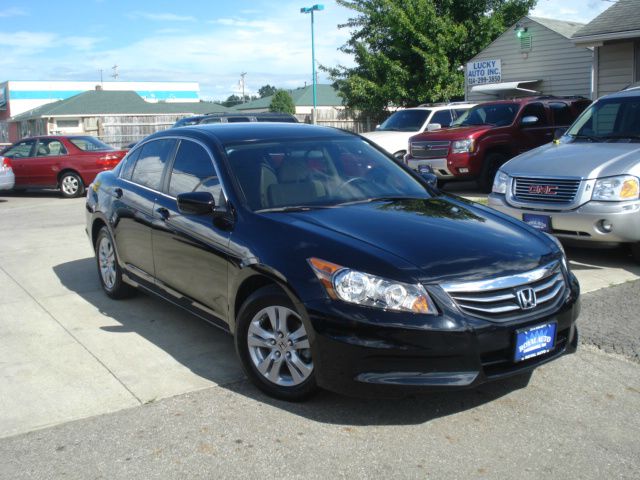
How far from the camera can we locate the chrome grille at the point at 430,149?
1352cm

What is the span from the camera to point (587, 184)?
745 centimetres

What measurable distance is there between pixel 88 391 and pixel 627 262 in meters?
5.86

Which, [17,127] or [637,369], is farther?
[17,127]

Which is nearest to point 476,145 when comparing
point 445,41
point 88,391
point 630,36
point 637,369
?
point 630,36

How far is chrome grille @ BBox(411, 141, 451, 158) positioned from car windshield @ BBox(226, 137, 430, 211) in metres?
8.02

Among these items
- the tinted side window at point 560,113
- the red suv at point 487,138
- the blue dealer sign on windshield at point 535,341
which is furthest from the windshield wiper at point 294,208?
the tinted side window at point 560,113

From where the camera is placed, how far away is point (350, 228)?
14.4 ft

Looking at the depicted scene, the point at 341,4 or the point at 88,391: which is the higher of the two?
the point at 341,4

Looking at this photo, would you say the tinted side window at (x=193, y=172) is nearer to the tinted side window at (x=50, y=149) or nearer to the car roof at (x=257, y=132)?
the car roof at (x=257, y=132)

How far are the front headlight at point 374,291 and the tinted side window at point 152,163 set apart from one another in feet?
8.02

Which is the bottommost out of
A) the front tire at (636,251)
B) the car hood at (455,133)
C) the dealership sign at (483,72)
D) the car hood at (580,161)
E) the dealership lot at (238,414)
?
the dealership lot at (238,414)

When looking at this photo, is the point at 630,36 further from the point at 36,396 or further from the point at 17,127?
the point at 17,127

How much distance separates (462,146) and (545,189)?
563 cm

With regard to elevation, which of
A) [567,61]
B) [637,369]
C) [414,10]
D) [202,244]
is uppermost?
[414,10]
